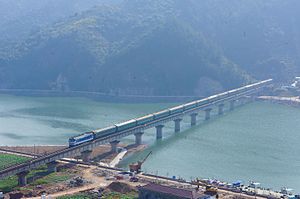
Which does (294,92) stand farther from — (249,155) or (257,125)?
(249,155)

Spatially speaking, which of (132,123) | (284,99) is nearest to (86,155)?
(132,123)

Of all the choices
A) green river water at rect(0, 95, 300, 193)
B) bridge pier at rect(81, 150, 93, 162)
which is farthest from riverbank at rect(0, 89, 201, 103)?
bridge pier at rect(81, 150, 93, 162)

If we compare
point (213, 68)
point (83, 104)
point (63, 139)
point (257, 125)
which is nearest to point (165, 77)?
point (213, 68)

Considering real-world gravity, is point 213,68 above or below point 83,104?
above

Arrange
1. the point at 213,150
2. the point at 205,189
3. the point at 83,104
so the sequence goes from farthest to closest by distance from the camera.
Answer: the point at 83,104
the point at 213,150
the point at 205,189

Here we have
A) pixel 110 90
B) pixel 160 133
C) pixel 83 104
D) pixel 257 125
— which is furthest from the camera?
pixel 110 90

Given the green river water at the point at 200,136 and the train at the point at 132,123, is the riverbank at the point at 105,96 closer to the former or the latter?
the green river water at the point at 200,136

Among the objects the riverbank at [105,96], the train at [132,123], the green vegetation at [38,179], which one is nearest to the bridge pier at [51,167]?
the green vegetation at [38,179]
